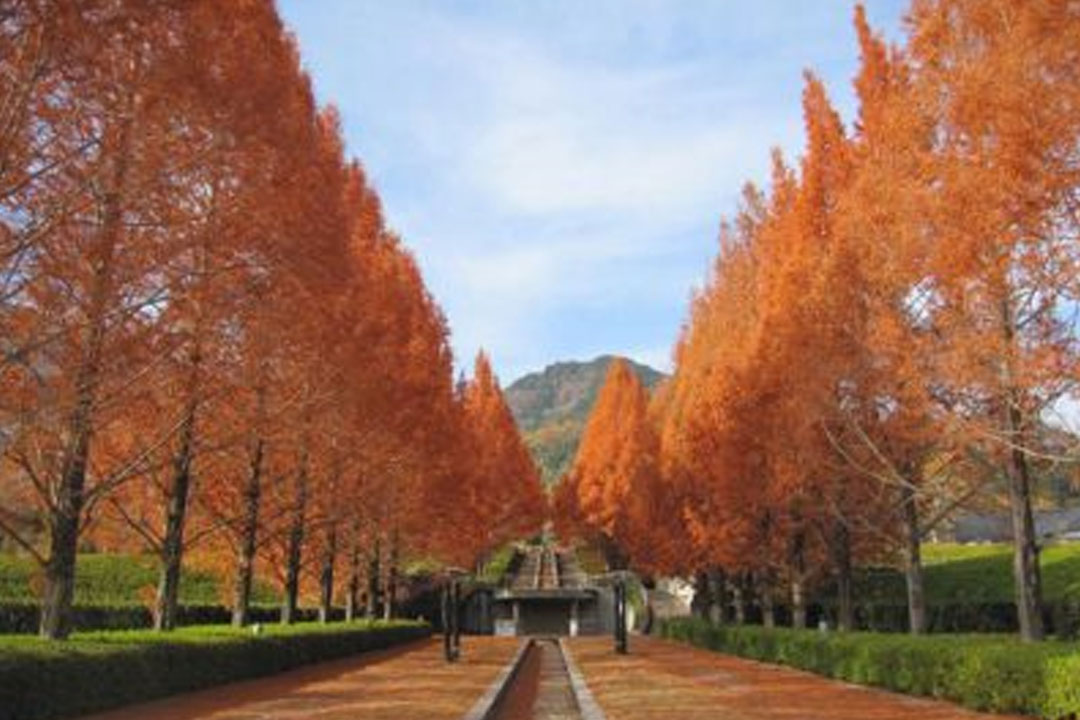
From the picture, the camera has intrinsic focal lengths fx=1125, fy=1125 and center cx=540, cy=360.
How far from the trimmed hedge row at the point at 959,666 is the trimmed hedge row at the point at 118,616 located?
46.5ft

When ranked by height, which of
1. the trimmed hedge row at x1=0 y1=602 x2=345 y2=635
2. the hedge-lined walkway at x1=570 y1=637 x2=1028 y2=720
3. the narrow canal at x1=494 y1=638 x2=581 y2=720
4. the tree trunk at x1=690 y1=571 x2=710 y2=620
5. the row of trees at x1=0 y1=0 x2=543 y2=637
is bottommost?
the narrow canal at x1=494 y1=638 x2=581 y2=720

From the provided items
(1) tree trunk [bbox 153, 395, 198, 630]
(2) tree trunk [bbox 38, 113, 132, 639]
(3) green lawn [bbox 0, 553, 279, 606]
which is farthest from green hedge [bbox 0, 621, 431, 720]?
(3) green lawn [bbox 0, 553, 279, 606]

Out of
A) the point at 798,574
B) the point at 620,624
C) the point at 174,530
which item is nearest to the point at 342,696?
the point at 174,530

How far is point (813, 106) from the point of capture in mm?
20359

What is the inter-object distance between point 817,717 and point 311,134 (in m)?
9.57

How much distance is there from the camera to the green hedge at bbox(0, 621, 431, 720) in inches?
393

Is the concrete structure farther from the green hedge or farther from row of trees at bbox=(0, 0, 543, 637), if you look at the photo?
the green hedge

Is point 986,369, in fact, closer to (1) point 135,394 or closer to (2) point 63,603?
(1) point 135,394

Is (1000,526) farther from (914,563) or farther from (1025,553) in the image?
(1025,553)

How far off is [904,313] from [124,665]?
401 inches

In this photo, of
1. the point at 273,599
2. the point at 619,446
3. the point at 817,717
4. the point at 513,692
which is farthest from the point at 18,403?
the point at 619,446

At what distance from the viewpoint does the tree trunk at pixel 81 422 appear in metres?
9.88

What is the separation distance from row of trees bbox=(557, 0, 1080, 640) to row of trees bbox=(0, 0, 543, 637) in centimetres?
703

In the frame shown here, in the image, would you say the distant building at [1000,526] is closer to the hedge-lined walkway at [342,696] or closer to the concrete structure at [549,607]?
the concrete structure at [549,607]
